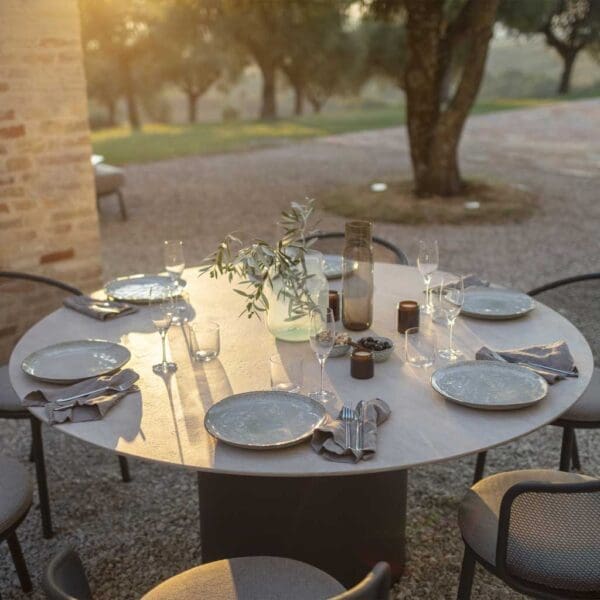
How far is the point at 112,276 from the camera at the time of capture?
7301 millimetres

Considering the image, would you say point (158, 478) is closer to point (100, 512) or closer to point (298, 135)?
point (100, 512)

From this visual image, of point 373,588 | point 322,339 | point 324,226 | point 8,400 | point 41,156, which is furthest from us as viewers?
point 324,226

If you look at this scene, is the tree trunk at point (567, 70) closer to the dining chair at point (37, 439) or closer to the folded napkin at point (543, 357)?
the folded napkin at point (543, 357)

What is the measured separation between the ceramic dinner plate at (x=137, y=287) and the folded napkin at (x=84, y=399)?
0.73 m

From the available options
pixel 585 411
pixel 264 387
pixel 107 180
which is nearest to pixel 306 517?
pixel 264 387

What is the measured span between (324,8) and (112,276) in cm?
714

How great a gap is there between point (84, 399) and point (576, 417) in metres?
1.92

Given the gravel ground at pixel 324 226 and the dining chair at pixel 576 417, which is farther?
the gravel ground at pixel 324 226

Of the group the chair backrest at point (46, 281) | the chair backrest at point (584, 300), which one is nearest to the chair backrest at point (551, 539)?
the chair backrest at point (584, 300)

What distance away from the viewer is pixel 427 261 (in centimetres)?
299

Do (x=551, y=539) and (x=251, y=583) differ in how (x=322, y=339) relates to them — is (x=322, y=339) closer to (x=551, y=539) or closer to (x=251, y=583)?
(x=251, y=583)

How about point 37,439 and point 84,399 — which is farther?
point 37,439

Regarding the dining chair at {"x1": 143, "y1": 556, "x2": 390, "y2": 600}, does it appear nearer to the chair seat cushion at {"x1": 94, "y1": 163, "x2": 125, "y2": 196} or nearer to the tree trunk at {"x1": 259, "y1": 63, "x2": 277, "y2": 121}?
the chair seat cushion at {"x1": 94, "y1": 163, "x2": 125, "y2": 196}

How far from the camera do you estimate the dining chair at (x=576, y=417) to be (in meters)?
3.08
